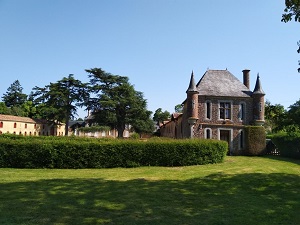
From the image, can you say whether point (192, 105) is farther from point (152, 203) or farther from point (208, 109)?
point (152, 203)

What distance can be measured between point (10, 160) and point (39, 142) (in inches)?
84.8

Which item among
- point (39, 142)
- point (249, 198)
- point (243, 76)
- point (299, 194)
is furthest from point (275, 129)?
point (243, 76)

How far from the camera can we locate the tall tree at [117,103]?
52312mm

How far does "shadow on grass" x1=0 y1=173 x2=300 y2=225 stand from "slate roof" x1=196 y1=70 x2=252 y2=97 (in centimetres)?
1839

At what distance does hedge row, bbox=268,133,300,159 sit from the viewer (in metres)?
25.9

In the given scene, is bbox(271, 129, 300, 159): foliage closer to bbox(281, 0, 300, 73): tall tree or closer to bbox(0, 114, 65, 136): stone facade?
bbox(281, 0, 300, 73): tall tree

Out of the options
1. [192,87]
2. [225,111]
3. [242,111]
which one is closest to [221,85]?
[225,111]

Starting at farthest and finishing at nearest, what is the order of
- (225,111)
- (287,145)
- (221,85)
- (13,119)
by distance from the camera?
(13,119), (221,85), (225,111), (287,145)

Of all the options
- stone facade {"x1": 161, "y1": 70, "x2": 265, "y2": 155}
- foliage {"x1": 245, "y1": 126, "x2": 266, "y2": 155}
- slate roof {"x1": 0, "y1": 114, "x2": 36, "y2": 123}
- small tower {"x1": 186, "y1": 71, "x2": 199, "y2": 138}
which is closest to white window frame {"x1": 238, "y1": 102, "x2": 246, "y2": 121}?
stone facade {"x1": 161, "y1": 70, "x2": 265, "y2": 155}

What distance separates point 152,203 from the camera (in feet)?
26.8

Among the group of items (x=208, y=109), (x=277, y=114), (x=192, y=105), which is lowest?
(x=277, y=114)

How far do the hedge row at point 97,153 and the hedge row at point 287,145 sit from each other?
11364mm

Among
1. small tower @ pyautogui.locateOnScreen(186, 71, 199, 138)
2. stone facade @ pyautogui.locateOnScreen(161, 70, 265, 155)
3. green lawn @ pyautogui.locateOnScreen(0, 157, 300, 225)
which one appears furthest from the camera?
stone facade @ pyautogui.locateOnScreen(161, 70, 265, 155)

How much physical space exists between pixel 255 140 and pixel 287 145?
9.55ft
